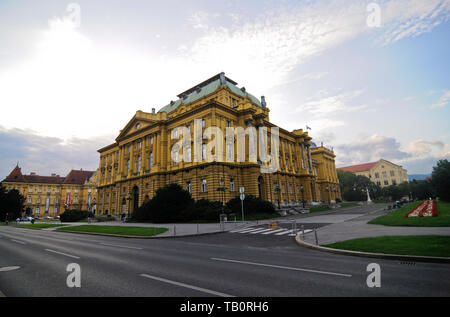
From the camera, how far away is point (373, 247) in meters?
9.65

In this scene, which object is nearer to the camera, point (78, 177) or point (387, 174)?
point (78, 177)

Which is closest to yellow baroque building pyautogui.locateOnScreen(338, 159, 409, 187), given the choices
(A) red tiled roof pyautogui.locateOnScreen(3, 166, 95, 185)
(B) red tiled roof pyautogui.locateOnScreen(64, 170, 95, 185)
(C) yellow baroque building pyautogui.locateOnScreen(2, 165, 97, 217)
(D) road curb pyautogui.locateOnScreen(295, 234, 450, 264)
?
(D) road curb pyautogui.locateOnScreen(295, 234, 450, 264)

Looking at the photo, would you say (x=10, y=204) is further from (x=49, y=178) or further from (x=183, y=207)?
(x=183, y=207)

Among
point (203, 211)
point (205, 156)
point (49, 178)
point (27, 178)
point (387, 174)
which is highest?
point (49, 178)

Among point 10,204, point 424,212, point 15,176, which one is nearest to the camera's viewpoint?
point 424,212

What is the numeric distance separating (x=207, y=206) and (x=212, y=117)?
14812 millimetres

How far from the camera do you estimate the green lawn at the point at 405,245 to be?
8352 millimetres

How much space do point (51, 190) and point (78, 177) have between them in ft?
34.6

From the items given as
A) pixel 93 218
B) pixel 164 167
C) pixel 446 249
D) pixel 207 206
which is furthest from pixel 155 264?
pixel 93 218

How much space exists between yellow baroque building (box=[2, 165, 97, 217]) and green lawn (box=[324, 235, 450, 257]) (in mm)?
95484

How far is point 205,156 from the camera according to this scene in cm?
3706

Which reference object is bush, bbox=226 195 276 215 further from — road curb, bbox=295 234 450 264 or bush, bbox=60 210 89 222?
bush, bbox=60 210 89 222

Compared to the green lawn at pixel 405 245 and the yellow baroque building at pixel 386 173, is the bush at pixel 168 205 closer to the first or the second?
the green lawn at pixel 405 245

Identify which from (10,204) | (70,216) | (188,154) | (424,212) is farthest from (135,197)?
(10,204)
